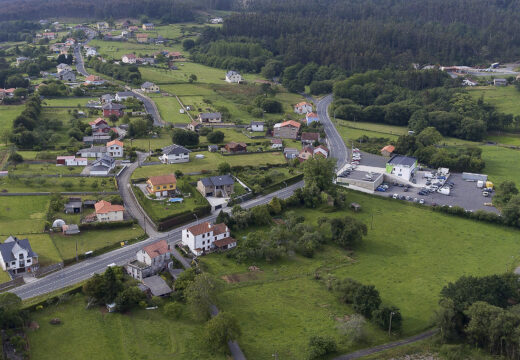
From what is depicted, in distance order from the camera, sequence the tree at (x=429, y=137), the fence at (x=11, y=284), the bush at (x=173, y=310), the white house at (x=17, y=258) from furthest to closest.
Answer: the tree at (x=429, y=137) < the white house at (x=17, y=258) < the fence at (x=11, y=284) < the bush at (x=173, y=310)

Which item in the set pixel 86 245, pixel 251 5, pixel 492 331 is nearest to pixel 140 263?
pixel 86 245

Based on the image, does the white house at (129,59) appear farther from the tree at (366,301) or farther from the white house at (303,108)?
the tree at (366,301)

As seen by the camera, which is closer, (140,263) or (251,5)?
(140,263)

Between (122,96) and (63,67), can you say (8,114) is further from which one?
(63,67)

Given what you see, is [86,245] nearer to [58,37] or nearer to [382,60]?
[382,60]

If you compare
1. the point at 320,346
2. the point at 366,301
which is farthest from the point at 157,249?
the point at 366,301

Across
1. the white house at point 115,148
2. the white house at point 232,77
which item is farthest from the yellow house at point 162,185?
the white house at point 232,77
